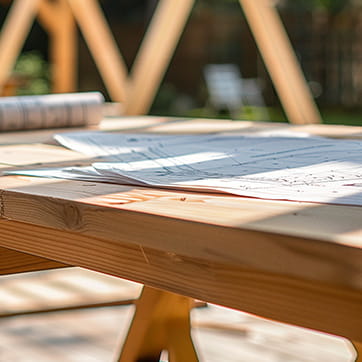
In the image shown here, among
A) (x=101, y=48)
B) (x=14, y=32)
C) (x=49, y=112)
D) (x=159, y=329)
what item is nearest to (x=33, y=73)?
(x=14, y=32)

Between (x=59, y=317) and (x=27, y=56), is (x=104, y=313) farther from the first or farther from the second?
(x=27, y=56)

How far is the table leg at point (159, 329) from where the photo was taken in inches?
41.3

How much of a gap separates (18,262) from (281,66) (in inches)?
73.2

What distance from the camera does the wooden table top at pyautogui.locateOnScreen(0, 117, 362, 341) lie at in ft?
1.39

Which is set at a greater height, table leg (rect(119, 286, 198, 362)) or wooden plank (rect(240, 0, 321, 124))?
wooden plank (rect(240, 0, 321, 124))

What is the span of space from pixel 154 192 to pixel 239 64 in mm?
9292

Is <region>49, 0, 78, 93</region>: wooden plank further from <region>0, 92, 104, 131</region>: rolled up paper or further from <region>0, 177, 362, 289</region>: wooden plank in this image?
<region>0, 177, 362, 289</region>: wooden plank

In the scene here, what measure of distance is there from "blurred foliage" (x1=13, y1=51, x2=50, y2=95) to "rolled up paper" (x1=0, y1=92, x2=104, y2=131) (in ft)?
17.7

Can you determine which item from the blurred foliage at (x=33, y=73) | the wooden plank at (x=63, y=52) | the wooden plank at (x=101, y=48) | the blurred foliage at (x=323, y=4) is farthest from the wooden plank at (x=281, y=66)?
the blurred foliage at (x=323, y=4)

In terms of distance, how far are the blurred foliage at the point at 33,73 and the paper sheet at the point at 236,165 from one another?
229 inches

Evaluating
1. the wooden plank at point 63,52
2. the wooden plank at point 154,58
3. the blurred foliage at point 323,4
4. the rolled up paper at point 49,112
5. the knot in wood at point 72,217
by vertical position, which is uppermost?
the blurred foliage at point 323,4

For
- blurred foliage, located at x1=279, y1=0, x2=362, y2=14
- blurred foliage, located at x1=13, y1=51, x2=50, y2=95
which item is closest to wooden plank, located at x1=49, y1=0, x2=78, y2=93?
blurred foliage, located at x1=13, y1=51, x2=50, y2=95

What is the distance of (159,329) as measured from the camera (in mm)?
1088

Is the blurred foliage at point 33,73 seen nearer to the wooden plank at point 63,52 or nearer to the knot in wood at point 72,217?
the wooden plank at point 63,52
